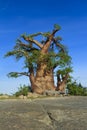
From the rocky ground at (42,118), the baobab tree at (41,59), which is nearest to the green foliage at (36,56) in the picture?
the baobab tree at (41,59)

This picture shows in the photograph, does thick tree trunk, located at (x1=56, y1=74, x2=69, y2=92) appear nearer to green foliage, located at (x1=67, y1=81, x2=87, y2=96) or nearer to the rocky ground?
green foliage, located at (x1=67, y1=81, x2=87, y2=96)

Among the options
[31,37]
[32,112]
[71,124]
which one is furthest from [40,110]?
[31,37]

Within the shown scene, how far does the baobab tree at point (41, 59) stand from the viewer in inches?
955

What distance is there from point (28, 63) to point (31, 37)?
7.55 ft

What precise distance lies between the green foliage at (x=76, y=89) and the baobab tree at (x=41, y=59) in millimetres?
979

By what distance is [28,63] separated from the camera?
2420 cm

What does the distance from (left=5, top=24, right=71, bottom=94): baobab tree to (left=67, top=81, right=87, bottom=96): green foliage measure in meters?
0.98

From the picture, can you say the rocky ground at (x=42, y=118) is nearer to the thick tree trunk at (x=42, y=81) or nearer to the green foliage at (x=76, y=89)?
the thick tree trunk at (x=42, y=81)

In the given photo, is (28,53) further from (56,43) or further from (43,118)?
(43,118)

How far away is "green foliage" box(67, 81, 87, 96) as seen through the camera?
25.3 m

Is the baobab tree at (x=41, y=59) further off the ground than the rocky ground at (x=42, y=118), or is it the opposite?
the baobab tree at (x=41, y=59)

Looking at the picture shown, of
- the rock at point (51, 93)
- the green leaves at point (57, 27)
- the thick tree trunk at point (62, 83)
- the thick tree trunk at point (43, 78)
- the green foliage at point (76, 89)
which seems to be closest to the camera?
the rock at point (51, 93)

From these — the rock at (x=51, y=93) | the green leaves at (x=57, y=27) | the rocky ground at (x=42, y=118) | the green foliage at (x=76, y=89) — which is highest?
the green leaves at (x=57, y=27)

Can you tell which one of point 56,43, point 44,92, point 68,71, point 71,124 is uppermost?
point 56,43
